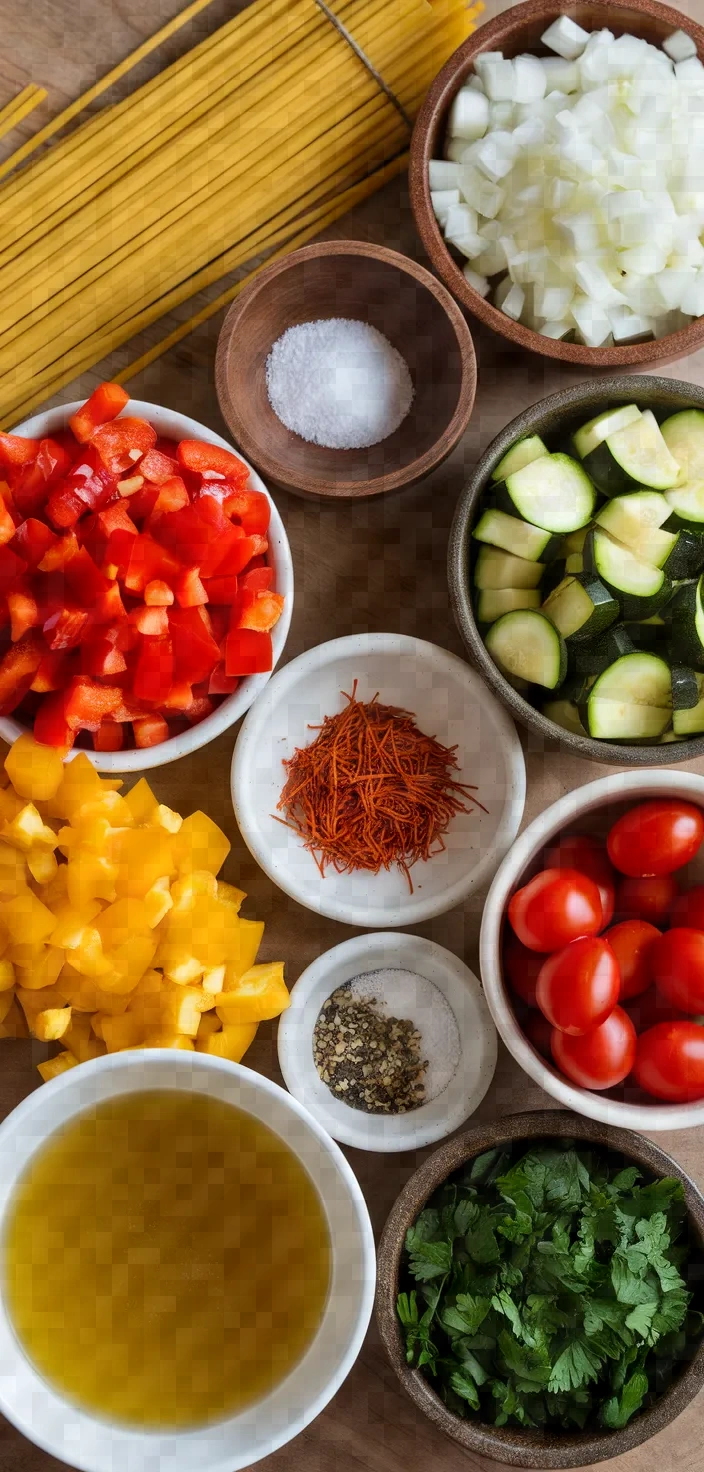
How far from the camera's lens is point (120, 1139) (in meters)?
1.56

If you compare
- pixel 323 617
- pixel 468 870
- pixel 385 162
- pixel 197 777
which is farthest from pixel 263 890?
pixel 385 162

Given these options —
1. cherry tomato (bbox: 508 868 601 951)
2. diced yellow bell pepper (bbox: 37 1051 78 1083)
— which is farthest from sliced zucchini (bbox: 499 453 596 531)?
diced yellow bell pepper (bbox: 37 1051 78 1083)

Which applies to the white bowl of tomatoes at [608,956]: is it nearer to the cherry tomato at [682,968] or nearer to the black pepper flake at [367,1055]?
the cherry tomato at [682,968]

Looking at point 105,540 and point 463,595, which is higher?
point 105,540

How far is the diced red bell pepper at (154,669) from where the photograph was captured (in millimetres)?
1641

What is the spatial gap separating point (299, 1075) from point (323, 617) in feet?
2.39

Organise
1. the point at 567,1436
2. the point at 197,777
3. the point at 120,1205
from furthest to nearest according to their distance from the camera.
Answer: the point at 197,777, the point at 567,1436, the point at 120,1205

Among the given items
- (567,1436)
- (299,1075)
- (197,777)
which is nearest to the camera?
(567,1436)

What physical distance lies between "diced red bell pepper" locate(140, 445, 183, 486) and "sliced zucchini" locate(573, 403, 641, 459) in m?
0.60

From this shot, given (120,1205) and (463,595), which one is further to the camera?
(463,595)

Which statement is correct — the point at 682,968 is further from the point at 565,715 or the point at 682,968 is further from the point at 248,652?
the point at 248,652

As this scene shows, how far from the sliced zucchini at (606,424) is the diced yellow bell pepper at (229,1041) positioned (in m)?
0.99

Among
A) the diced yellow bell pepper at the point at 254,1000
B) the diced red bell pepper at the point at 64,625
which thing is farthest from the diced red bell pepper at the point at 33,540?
the diced yellow bell pepper at the point at 254,1000

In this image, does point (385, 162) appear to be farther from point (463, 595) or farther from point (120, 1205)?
point (120, 1205)
